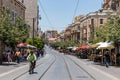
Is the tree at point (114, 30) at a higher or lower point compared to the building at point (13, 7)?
lower

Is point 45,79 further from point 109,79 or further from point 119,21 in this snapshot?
point 119,21

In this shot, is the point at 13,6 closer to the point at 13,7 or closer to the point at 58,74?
the point at 13,7

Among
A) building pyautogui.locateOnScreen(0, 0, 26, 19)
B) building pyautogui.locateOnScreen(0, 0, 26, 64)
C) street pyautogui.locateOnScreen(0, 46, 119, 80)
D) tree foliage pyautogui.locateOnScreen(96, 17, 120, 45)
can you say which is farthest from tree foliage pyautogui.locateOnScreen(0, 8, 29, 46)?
building pyautogui.locateOnScreen(0, 0, 26, 19)

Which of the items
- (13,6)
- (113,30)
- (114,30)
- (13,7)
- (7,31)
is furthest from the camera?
(13,6)

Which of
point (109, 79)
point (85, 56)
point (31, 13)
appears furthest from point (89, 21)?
point (109, 79)

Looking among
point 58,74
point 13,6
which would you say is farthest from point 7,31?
point 13,6

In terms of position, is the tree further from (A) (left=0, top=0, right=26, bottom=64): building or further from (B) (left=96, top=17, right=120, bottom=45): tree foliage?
(A) (left=0, top=0, right=26, bottom=64): building

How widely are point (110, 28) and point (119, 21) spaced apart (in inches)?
60.3

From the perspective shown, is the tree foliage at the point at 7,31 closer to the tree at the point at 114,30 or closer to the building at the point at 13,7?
the building at the point at 13,7

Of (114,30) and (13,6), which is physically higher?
(13,6)

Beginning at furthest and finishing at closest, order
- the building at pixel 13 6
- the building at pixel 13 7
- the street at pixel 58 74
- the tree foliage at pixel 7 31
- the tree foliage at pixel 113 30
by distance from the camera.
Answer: the building at pixel 13 6 < the building at pixel 13 7 < the tree foliage at pixel 7 31 < the tree foliage at pixel 113 30 < the street at pixel 58 74

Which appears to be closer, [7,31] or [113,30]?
[113,30]

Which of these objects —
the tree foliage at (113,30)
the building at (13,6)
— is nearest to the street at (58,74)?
the tree foliage at (113,30)

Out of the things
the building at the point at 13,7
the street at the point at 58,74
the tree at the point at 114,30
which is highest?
the building at the point at 13,7
